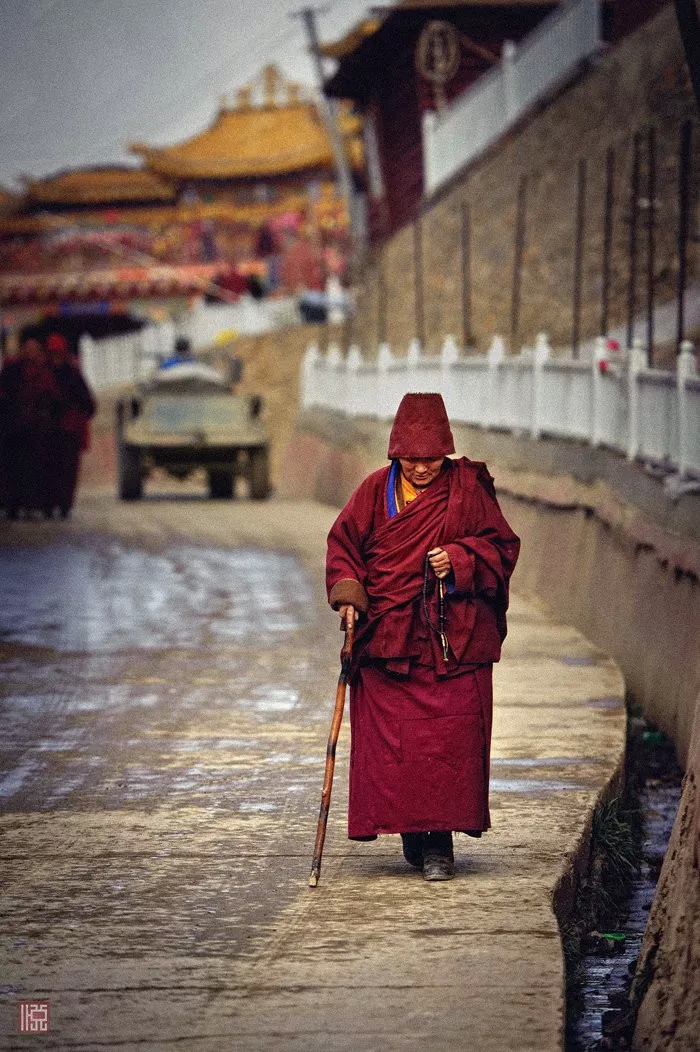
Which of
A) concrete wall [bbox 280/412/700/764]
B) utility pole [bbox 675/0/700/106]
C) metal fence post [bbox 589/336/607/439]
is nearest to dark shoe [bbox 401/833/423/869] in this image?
utility pole [bbox 675/0/700/106]

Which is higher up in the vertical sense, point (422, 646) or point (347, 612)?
point (347, 612)

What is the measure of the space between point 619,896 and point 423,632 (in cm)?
175

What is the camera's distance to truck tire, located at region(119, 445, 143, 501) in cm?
2727

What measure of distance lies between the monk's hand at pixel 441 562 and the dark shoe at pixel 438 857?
0.85 meters

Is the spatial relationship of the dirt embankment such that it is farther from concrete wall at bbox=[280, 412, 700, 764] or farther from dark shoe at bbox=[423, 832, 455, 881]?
concrete wall at bbox=[280, 412, 700, 764]

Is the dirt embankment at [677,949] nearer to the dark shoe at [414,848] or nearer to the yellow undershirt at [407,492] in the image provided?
the dark shoe at [414,848]

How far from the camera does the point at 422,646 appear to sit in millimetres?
6613

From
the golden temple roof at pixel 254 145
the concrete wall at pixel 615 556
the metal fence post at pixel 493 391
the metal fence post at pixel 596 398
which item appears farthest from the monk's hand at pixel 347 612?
the golden temple roof at pixel 254 145

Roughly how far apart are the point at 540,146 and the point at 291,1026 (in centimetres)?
2288

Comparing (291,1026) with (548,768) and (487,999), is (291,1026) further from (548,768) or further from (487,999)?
(548,768)

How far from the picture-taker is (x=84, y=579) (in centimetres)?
1602

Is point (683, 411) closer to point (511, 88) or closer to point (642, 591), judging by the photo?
point (642, 591)

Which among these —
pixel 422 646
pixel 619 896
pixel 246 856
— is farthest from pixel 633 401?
pixel 246 856

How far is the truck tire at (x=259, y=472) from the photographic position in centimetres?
2742
